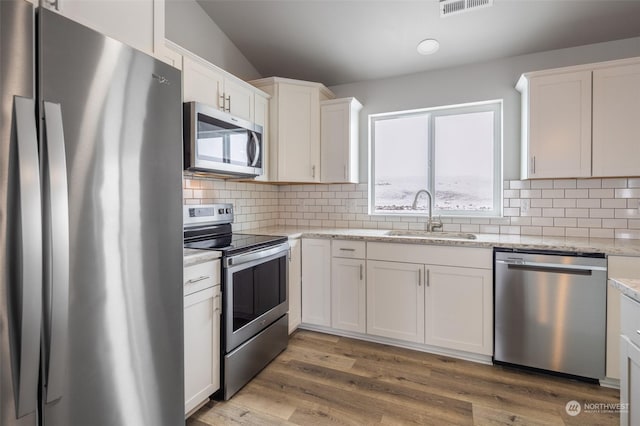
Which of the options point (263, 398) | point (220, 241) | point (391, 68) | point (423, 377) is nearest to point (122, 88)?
point (220, 241)

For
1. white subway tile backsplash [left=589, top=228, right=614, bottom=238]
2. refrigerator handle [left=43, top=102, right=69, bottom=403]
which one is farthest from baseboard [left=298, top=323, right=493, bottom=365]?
refrigerator handle [left=43, top=102, right=69, bottom=403]

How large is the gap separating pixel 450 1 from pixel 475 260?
182 centimetres

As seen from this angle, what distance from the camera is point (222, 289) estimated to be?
75.5 inches

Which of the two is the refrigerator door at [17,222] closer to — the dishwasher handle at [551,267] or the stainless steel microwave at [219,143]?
the stainless steel microwave at [219,143]

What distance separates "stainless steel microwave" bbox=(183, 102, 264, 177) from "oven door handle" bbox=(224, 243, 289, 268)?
0.61 m

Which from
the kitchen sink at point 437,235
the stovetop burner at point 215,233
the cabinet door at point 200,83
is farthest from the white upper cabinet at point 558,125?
the cabinet door at point 200,83

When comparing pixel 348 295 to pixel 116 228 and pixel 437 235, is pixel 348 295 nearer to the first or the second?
pixel 437 235

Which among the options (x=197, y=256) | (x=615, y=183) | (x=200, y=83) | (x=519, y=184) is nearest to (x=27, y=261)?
(x=197, y=256)

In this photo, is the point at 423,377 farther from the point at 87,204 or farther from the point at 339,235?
A: the point at 87,204

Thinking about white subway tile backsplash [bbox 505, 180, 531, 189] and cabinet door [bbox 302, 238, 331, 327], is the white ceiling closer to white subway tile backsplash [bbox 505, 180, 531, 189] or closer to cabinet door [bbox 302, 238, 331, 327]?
white subway tile backsplash [bbox 505, 180, 531, 189]

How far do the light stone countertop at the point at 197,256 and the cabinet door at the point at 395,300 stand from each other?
1325 millimetres

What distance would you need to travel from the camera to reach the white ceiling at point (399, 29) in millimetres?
2346

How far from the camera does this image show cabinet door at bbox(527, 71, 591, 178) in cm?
234

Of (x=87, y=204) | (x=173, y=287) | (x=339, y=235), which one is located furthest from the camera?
(x=339, y=235)
